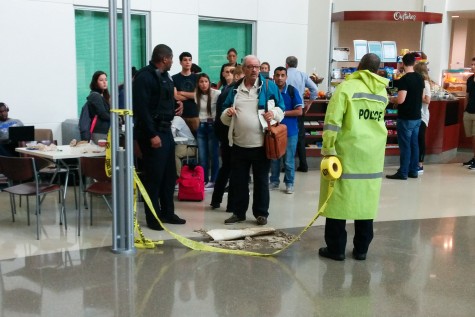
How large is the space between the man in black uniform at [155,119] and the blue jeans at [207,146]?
1.61 metres

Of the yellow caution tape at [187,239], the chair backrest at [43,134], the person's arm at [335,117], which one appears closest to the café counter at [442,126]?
the yellow caution tape at [187,239]

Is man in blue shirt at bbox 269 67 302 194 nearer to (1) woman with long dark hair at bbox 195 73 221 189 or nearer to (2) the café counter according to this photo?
(1) woman with long dark hair at bbox 195 73 221 189

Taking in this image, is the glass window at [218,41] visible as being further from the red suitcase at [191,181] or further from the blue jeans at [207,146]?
the red suitcase at [191,181]

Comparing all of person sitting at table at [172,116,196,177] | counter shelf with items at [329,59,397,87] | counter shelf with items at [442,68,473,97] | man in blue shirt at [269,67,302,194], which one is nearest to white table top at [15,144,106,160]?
person sitting at table at [172,116,196,177]

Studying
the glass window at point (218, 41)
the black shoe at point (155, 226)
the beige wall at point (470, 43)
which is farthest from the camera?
the beige wall at point (470, 43)

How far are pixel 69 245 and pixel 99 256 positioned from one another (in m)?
0.46

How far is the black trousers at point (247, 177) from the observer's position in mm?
5449

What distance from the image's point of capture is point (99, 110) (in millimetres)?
6516

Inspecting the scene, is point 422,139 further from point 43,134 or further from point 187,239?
point 43,134

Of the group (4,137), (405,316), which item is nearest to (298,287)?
(405,316)

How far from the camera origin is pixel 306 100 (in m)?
→ 8.60

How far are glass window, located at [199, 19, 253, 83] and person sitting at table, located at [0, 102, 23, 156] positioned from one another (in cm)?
386

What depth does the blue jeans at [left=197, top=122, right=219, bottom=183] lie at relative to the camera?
695cm

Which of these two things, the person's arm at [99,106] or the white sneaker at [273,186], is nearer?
the person's arm at [99,106]
